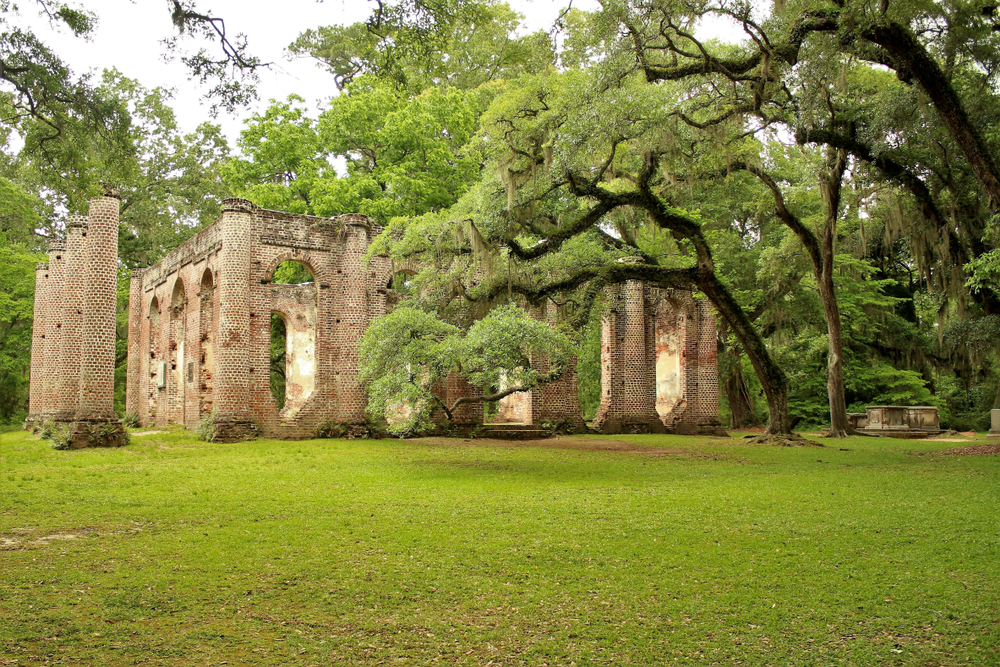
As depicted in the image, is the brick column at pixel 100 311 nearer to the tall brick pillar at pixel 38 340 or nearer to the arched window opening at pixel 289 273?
the arched window opening at pixel 289 273

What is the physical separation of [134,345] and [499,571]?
26.6 metres

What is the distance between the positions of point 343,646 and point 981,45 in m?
15.1

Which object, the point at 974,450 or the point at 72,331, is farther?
the point at 72,331

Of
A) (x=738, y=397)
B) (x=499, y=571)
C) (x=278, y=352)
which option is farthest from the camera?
(x=278, y=352)

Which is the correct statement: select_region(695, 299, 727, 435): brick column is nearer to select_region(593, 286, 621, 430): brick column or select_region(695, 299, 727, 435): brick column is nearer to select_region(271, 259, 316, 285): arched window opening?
select_region(593, 286, 621, 430): brick column

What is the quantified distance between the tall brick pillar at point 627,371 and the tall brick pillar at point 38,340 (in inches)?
754

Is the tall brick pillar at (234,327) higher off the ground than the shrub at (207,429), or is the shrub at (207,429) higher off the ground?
the tall brick pillar at (234,327)

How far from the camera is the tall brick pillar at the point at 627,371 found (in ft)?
83.5

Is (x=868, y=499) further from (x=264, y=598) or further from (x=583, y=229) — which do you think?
(x=583, y=229)

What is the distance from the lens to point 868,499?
32.1 ft

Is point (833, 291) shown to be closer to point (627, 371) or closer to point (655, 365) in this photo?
point (627, 371)

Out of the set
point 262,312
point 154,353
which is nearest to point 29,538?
point 262,312

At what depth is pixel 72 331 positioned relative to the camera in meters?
18.9

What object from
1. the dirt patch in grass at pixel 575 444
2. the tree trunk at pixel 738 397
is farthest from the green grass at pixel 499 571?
the tree trunk at pixel 738 397
